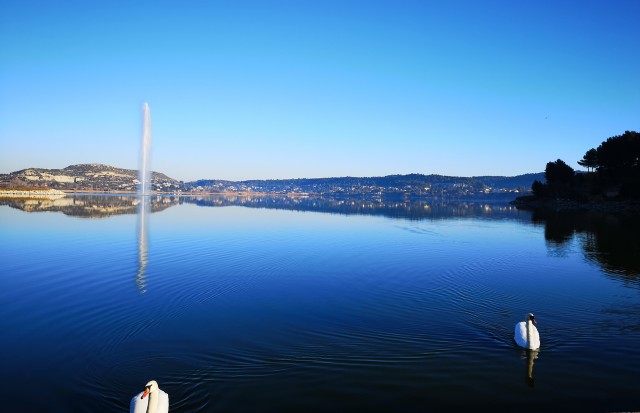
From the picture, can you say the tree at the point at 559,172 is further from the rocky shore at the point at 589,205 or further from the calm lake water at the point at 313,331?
the calm lake water at the point at 313,331

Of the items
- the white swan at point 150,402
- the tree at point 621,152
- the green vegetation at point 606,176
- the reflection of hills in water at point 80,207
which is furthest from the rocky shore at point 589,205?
the reflection of hills in water at point 80,207

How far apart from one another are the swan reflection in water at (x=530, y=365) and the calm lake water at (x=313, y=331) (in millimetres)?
63

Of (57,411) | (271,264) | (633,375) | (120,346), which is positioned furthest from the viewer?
(271,264)

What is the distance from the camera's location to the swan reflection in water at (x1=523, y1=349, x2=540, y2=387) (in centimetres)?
1052

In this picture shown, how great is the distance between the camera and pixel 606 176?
4090 inches

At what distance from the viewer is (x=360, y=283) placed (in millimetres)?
22391

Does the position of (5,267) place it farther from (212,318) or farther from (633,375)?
(633,375)

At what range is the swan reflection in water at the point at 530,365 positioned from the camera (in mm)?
10516

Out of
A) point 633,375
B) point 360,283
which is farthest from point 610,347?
point 360,283

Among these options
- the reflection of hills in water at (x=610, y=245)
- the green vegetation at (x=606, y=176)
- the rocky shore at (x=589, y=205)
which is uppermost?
the green vegetation at (x=606, y=176)

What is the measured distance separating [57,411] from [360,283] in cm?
1582

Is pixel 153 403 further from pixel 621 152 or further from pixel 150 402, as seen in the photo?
pixel 621 152

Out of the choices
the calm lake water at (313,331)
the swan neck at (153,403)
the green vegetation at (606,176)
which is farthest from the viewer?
the green vegetation at (606,176)

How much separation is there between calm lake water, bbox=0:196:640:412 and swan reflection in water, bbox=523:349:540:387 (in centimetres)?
6
